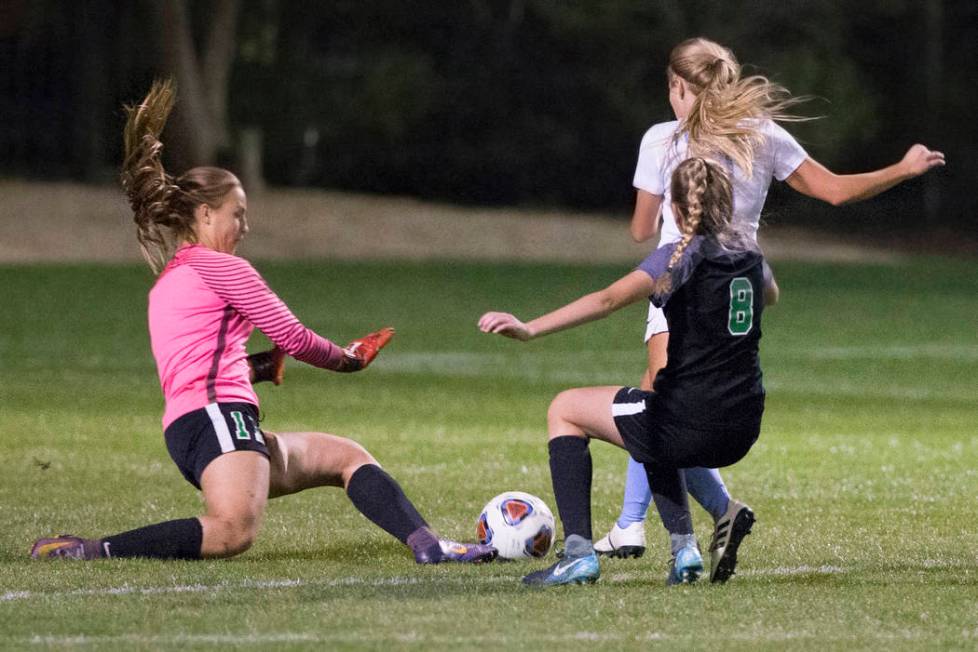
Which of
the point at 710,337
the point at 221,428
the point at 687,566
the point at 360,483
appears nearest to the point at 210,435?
the point at 221,428

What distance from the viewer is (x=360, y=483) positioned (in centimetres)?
768

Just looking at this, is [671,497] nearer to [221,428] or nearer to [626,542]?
[626,542]

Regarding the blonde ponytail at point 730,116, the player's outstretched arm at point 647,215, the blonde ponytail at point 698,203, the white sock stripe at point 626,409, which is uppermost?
the blonde ponytail at point 730,116

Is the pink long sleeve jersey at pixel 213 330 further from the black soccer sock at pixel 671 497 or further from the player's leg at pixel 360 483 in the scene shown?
the black soccer sock at pixel 671 497

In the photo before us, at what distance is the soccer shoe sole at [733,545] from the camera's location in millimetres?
6883

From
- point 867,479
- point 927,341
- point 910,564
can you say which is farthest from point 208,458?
point 927,341

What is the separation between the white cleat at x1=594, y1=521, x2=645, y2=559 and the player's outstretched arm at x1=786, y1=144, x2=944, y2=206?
154 centimetres

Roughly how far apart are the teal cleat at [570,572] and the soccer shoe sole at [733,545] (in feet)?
1.44

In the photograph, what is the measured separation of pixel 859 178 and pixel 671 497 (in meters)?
1.44

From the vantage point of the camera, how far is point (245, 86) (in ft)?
141

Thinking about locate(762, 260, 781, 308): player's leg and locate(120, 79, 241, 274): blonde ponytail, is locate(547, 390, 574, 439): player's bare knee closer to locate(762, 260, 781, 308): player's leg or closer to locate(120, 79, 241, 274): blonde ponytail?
locate(762, 260, 781, 308): player's leg

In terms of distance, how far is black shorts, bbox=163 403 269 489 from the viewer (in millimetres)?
7434

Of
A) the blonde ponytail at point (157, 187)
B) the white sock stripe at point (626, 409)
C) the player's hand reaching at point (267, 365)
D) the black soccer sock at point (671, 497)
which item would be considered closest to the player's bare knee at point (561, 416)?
the white sock stripe at point (626, 409)

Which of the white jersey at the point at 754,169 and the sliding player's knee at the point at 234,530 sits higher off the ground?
the white jersey at the point at 754,169
